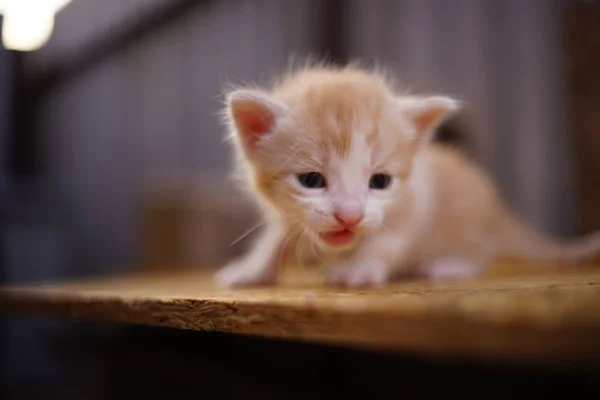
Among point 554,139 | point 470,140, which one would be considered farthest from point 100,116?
point 554,139

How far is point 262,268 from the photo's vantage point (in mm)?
1183

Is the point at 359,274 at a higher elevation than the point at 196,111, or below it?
below

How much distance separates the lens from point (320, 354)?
1742mm

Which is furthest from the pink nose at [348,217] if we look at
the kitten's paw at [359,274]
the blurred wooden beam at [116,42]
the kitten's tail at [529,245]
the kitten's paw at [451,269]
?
the blurred wooden beam at [116,42]

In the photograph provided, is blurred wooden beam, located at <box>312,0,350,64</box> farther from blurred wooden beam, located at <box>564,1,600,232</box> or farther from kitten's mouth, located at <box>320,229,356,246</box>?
kitten's mouth, located at <box>320,229,356,246</box>

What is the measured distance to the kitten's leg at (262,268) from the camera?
3.81 ft

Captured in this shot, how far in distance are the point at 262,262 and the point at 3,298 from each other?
0.52 m

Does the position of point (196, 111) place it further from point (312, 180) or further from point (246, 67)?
point (312, 180)

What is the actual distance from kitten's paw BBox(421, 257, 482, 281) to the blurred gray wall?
754mm

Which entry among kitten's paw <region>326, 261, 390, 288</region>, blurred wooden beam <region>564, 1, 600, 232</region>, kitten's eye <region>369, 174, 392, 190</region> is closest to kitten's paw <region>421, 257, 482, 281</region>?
kitten's paw <region>326, 261, 390, 288</region>

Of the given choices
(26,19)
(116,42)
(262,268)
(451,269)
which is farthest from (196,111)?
(451,269)

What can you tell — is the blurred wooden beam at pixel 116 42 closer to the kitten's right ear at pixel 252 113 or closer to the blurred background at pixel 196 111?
the blurred background at pixel 196 111

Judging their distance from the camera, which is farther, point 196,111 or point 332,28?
point 196,111

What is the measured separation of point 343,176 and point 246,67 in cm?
81
